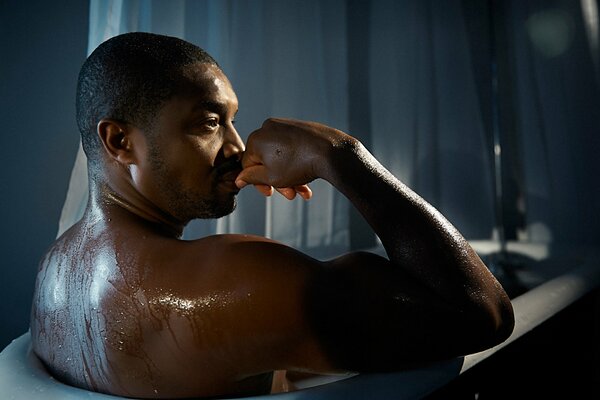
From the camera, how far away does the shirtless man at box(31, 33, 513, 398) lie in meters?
0.70

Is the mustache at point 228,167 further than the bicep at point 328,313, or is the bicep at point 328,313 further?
the mustache at point 228,167

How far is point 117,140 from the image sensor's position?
2.70 ft

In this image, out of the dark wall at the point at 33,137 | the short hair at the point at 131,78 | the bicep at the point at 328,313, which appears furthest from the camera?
the dark wall at the point at 33,137

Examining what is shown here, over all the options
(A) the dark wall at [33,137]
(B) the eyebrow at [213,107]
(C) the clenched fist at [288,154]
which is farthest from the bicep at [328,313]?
(A) the dark wall at [33,137]

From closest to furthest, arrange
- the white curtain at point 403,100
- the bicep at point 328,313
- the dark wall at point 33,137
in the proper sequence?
the bicep at point 328,313, the dark wall at point 33,137, the white curtain at point 403,100

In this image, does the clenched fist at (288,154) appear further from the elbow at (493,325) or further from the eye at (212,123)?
the elbow at (493,325)

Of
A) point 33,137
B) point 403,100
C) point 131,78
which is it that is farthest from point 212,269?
point 403,100

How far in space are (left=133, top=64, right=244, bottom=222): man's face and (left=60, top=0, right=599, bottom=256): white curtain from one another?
0.91 metres

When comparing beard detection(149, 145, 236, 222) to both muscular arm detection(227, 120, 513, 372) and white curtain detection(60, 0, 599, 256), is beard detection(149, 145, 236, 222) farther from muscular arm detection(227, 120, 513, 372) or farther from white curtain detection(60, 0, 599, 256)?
white curtain detection(60, 0, 599, 256)

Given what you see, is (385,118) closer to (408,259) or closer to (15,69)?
(15,69)

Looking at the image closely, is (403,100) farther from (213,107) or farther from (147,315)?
(147,315)

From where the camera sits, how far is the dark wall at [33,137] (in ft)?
5.35

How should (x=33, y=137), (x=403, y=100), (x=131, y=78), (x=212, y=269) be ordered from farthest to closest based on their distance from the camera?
(x=403, y=100) → (x=33, y=137) → (x=131, y=78) → (x=212, y=269)

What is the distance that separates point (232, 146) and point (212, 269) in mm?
227
